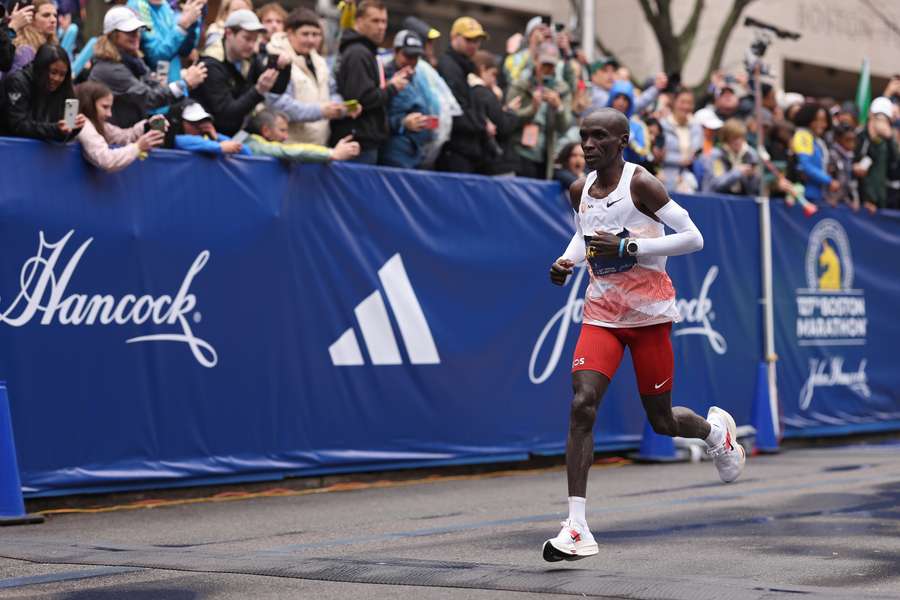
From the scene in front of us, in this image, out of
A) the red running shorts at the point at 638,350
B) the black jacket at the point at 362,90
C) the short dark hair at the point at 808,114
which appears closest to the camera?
the red running shorts at the point at 638,350

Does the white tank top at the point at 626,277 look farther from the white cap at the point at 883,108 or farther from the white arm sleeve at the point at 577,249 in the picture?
the white cap at the point at 883,108

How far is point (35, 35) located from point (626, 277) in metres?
4.42

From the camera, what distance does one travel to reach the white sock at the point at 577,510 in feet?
23.6

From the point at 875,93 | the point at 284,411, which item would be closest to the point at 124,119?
the point at 284,411

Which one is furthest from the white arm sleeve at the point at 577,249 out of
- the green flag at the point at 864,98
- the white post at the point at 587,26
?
the white post at the point at 587,26

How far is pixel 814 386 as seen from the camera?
16.3 m

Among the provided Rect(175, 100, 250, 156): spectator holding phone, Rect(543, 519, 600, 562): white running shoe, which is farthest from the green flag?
Rect(543, 519, 600, 562): white running shoe

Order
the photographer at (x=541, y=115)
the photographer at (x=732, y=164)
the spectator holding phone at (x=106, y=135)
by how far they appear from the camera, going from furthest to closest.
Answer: the photographer at (x=732, y=164) → the photographer at (x=541, y=115) → the spectator holding phone at (x=106, y=135)

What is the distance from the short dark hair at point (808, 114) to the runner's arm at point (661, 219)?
9.84 m

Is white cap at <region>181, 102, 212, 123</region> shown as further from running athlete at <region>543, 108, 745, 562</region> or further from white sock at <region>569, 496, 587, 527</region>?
white sock at <region>569, 496, 587, 527</region>

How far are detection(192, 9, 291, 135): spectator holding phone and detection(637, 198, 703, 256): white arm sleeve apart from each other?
14.5 feet

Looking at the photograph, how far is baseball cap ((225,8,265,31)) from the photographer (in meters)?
11.4

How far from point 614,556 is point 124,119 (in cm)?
492

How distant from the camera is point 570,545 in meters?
7.07
